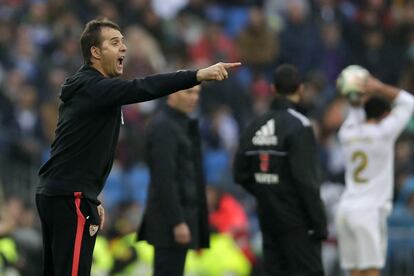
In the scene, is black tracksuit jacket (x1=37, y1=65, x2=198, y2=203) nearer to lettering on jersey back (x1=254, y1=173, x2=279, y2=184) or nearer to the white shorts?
lettering on jersey back (x1=254, y1=173, x2=279, y2=184)

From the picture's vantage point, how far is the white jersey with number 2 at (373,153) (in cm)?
1159

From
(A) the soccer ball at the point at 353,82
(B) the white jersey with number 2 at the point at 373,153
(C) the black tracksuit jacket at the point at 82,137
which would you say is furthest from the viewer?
(B) the white jersey with number 2 at the point at 373,153

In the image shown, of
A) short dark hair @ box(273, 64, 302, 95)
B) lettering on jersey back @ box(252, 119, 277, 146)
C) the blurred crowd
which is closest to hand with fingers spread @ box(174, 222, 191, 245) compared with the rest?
lettering on jersey back @ box(252, 119, 277, 146)

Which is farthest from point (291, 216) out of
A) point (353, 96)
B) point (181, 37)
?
point (181, 37)

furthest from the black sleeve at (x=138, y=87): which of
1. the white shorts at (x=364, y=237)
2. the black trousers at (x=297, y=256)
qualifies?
the white shorts at (x=364, y=237)

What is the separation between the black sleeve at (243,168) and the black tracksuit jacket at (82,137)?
2.64 m

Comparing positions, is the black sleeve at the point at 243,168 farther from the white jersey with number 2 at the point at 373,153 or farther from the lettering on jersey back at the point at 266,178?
the white jersey with number 2 at the point at 373,153

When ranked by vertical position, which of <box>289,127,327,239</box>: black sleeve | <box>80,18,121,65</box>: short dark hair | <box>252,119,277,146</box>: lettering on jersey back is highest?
<box>80,18,121,65</box>: short dark hair

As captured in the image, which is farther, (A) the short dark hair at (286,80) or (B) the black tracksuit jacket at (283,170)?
(A) the short dark hair at (286,80)

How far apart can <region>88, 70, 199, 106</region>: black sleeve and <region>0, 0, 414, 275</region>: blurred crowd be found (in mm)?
7094

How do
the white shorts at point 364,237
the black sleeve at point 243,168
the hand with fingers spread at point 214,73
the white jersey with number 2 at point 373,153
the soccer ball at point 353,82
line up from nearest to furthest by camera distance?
the hand with fingers spread at point 214,73
the black sleeve at point 243,168
the soccer ball at point 353,82
the white jersey with number 2 at point 373,153
the white shorts at point 364,237

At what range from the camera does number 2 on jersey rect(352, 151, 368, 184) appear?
1167 cm

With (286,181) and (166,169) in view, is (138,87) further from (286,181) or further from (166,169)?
(286,181)

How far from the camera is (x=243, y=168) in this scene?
10.8m
